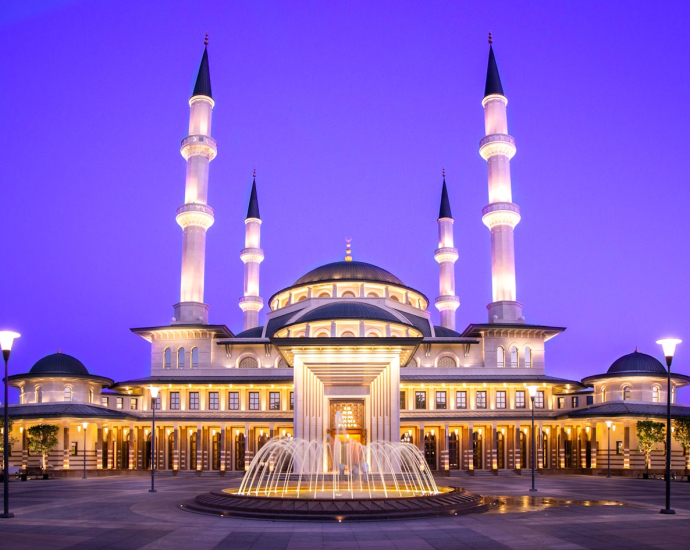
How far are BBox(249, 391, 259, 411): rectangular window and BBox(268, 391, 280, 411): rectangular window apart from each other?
39.2 inches

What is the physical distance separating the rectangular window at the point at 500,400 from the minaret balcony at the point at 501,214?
14090 millimetres

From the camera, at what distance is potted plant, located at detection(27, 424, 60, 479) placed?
46.6m

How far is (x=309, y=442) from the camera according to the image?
35625mm

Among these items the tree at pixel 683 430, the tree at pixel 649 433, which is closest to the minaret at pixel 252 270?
the tree at pixel 649 433

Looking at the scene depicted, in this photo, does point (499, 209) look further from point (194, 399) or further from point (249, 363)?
point (194, 399)

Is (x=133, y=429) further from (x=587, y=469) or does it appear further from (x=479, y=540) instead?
(x=479, y=540)

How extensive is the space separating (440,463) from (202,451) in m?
18.8

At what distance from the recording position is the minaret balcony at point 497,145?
57.5 meters

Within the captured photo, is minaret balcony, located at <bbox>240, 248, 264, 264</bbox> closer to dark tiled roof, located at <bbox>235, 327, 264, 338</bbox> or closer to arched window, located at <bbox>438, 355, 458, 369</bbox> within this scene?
dark tiled roof, located at <bbox>235, 327, 264, 338</bbox>

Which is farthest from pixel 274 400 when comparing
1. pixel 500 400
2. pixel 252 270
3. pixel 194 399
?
pixel 252 270

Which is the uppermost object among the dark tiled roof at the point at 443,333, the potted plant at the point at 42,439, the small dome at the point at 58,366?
the dark tiled roof at the point at 443,333

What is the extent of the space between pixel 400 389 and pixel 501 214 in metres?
17.1

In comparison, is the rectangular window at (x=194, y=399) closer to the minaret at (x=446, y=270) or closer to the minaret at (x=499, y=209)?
the minaret at (x=499, y=209)

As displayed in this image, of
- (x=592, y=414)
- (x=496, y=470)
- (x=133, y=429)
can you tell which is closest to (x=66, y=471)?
(x=133, y=429)
